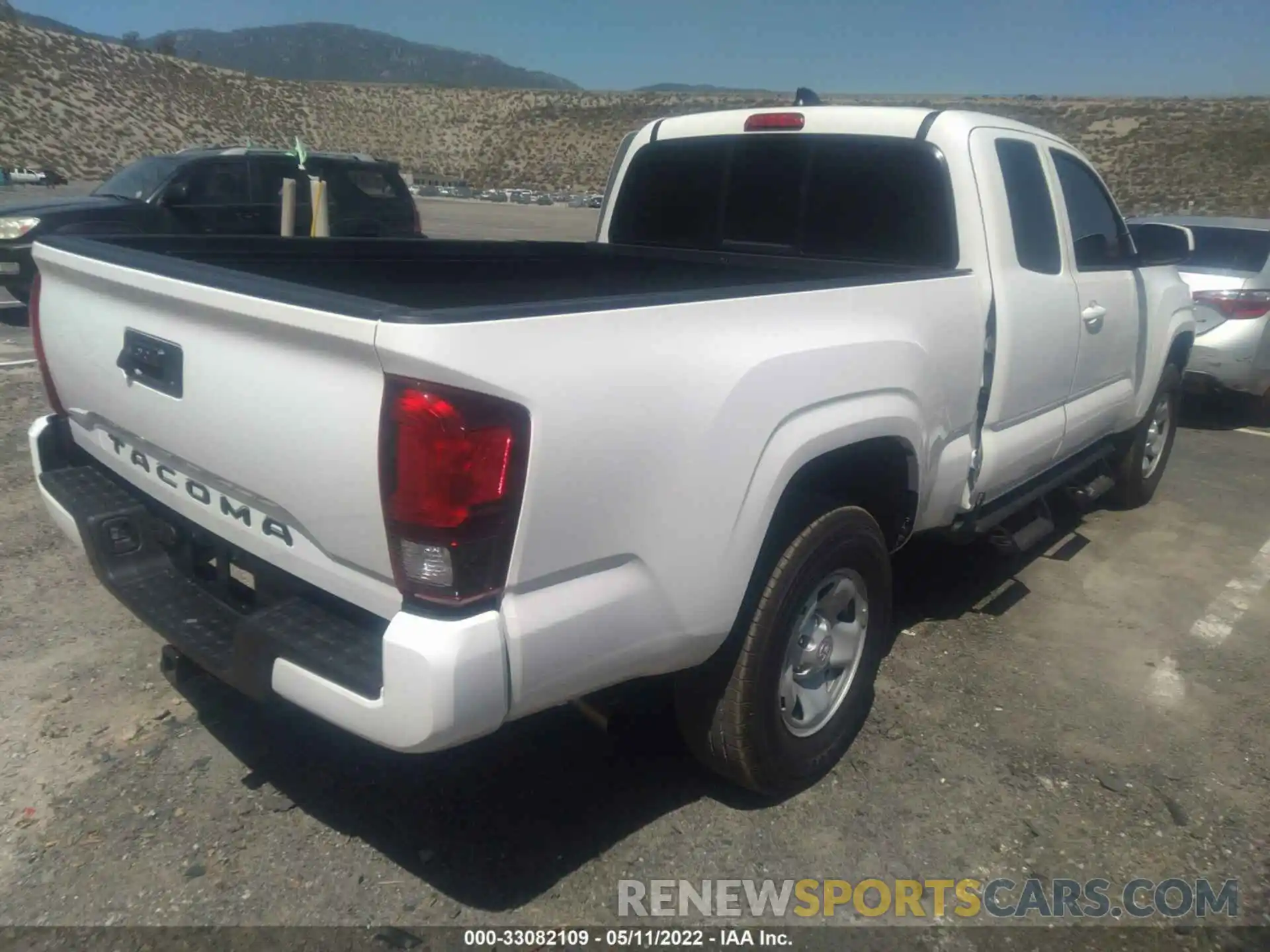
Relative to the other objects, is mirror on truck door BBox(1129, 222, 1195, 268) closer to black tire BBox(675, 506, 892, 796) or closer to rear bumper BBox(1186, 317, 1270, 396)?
black tire BBox(675, 506, 892, 796)

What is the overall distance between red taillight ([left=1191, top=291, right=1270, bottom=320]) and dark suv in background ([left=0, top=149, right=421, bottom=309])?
7699 mm

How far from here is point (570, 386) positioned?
2.01 m

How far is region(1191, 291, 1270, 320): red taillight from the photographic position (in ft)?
25.2

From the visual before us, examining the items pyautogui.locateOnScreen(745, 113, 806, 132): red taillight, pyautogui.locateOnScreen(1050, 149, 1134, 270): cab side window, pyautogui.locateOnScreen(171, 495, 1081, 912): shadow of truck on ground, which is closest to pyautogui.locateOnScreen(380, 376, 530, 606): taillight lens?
pyautogui.locateOnScreen(171, 495, 1081, 912): shadow of truck on ground

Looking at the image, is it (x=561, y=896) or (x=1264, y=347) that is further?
(x=1264, y=347)

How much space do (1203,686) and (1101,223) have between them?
2.27m

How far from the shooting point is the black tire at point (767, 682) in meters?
2.65

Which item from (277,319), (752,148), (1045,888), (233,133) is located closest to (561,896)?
(1045,888)

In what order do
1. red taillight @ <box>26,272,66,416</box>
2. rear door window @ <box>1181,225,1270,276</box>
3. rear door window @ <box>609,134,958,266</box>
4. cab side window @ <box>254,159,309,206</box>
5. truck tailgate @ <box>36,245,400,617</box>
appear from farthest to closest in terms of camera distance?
cab side window @ <box>254,159,309,206</box> < rear door window @ <box>1181,225,1270,276</box> < rear door window @ <box>609,134,958,266</box> < red taillight @ <box>26,272,66,416</box> < truck tailgate @ <box>36,245,400,617</box>

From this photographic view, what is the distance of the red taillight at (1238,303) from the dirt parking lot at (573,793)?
4.45 metres

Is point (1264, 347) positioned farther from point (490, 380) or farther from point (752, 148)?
point (490, 380)

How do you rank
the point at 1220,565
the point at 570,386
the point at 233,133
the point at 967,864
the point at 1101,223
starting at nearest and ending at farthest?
the point at 570,386, the point at 967,864, the point at 1101,223, the point at 1220,565, the point at 233,133

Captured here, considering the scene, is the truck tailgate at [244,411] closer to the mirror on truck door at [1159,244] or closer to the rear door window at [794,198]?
the rear door window at [794,198]

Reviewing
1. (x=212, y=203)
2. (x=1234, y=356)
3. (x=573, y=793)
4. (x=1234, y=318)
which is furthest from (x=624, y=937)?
(x=212, y=203)
